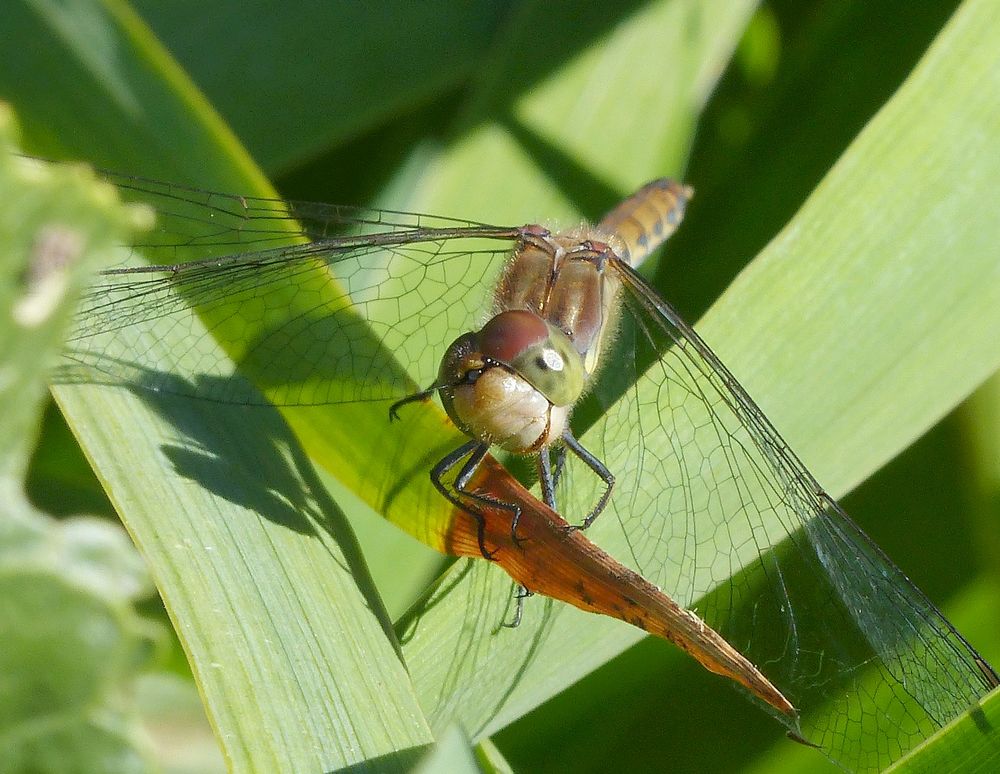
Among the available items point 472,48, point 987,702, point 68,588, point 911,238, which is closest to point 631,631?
point 987,702

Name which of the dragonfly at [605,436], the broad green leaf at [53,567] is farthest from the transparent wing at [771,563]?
the broad green leaf at [53,567]

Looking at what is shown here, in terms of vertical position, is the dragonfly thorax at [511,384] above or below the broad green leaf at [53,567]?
above

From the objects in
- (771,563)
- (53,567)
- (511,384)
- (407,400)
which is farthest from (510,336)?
(53,567)

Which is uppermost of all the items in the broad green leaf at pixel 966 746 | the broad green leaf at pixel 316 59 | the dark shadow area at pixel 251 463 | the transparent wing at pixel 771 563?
the broad green leaf at pixel 316 59

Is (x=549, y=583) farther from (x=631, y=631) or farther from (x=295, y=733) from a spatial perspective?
(x=295, y=733)

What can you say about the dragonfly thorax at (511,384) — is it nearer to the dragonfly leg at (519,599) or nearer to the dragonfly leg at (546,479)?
the dragonfly leg at (546,479)

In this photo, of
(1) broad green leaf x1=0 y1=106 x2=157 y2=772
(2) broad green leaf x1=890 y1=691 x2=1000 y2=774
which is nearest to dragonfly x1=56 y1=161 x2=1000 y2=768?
(2) broad green leaf x1=890 y1=691 x2=1000 y2=774
